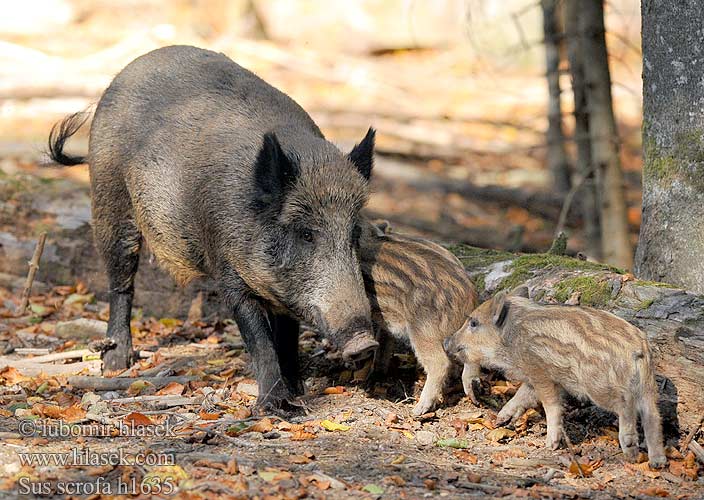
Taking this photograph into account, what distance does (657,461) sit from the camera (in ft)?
14.4

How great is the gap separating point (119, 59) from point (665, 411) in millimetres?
10950

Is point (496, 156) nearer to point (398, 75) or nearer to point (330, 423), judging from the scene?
point (398, 75)

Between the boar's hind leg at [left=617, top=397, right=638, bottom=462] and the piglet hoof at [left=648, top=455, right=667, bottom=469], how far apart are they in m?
0.10

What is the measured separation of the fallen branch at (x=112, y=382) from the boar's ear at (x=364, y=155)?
1688 mm

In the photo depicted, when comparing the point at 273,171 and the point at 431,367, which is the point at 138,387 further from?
the point at 431,367

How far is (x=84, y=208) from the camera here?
27.8 feet

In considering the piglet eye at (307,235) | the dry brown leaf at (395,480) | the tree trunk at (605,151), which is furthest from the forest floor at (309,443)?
the tree trunk at (605,151)

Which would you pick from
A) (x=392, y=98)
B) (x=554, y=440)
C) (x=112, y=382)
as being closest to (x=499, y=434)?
(x=554, y=440)

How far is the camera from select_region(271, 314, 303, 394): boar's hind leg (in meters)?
5.71

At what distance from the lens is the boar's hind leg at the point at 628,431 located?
174 inches

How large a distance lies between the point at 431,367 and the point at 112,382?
6.59ft

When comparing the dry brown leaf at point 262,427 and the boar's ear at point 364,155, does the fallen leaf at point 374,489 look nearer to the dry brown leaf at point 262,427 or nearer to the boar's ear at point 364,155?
the dry brown leaf at point 262,427

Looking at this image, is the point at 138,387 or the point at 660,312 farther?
the point at 138,387

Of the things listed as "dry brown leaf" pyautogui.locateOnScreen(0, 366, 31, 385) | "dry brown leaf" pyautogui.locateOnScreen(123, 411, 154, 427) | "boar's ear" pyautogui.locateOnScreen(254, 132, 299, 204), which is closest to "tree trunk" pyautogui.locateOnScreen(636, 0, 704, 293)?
"boar's ear" pyautogui.locateOnScreen(254, 132, 299, 204)
